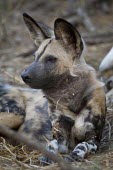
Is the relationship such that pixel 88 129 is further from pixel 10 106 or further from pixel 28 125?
pixel 10 106

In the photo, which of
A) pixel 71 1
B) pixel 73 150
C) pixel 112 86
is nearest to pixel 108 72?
pixel 112 86

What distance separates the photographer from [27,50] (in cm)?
834

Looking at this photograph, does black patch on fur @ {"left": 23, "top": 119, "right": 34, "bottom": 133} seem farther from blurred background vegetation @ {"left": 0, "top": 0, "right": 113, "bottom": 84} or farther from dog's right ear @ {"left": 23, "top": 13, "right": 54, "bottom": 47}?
blurred background vegetation @ {"left": 0, "top": 0, "right": 113, "bottom": 84}

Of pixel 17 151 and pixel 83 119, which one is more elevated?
pixel 83 119

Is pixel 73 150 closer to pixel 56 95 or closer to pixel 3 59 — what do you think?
pixel 56 95

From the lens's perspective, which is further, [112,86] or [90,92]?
[112,86]

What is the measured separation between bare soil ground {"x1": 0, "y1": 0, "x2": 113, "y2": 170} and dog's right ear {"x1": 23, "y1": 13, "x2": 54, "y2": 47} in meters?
0.88

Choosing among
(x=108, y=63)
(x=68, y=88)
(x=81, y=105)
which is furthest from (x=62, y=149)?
(x=108, y=63)

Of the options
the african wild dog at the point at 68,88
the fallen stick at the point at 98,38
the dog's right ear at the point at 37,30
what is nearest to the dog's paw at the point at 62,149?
the african wild dog at the point at 68,88

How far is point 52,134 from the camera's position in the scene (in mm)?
4246

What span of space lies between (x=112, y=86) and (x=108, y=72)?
68 cm

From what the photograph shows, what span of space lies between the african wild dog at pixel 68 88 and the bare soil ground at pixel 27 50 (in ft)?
0.73

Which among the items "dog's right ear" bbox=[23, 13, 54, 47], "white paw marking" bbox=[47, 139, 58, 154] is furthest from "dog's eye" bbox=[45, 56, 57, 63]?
"white paw marking" bbox=[47, 139, 58, 154]

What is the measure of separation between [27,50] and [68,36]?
4141 mm
